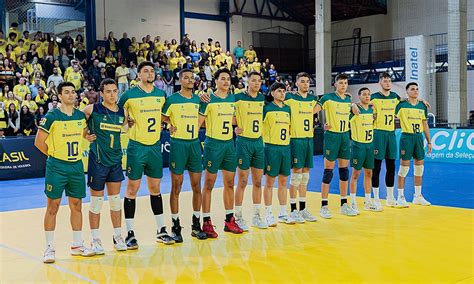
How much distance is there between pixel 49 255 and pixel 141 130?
1.77m

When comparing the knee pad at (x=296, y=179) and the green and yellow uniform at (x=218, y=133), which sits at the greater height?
the green and yellow uniform at (x=218, y=133)

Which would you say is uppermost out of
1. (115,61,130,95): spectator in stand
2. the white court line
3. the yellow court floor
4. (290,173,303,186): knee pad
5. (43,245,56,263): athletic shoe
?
(115,61,130,95): spectator in stand

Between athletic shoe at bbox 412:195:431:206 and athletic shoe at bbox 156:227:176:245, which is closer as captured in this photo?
athletic shoe at bbox 156:227:176:245

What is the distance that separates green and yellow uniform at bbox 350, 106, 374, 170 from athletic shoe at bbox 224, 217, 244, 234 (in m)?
2.43

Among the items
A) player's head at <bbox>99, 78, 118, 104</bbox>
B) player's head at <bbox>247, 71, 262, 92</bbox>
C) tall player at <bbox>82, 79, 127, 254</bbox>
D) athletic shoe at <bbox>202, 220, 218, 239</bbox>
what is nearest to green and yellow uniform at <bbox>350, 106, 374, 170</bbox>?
player's head at <bbox>247, 71, 262, 92</bbox>

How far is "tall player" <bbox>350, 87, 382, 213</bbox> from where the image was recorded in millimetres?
8766

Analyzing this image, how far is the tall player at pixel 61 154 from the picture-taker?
6.16m

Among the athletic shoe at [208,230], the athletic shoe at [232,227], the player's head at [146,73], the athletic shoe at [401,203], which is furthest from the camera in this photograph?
the athletic shoe at [401,203]

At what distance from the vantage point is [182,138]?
6.98 m

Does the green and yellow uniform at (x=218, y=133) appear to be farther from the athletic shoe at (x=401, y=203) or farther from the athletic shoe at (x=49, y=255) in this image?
the athletic shoe at (x=401, y=203)

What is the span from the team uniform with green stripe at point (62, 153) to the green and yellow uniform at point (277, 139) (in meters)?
2.69

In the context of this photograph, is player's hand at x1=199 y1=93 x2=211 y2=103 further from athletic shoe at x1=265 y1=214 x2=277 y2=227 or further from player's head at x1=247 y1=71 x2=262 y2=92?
athletic shoe at x1=265 y1=214 x2=277 y2=227

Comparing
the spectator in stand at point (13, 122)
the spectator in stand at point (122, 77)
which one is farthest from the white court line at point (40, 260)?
the spectator in stand at point (122, 77)

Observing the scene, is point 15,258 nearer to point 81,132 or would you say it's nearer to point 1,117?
point 81,132
